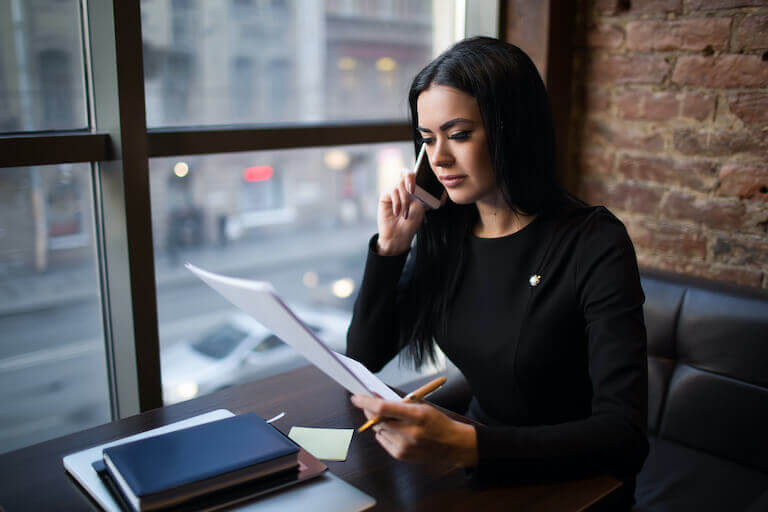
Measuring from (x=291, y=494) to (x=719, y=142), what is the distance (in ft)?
5.14

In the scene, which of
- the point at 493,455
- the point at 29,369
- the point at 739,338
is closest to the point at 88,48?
the point at 29,369

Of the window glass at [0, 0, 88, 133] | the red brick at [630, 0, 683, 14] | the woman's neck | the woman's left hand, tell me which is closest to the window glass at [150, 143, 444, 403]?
the window glass at [0, 0, 88, 133]

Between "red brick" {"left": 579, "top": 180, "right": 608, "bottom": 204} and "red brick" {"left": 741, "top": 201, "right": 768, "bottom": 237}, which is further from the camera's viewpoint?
"red brick" {"left": 579, "top": 180, "right": 608, "bottom": 204}

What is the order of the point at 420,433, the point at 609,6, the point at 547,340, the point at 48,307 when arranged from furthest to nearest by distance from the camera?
1. the point at 609,6
2. the point at 48,307
3. the point at 547,340
4. the point at 420,433

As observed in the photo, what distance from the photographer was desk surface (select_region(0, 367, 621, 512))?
0.96 meters

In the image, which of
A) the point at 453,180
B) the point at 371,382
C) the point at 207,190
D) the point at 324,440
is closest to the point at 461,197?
the point at 453,180

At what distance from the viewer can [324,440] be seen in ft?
3.76

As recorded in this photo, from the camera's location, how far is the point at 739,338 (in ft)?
5.04

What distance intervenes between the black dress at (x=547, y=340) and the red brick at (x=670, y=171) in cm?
72

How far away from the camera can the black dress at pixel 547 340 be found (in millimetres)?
1031

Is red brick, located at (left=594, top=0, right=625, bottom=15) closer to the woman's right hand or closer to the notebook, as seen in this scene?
the woman's right hand

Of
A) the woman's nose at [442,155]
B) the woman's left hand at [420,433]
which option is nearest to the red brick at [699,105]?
the woman's nose at [442,155]

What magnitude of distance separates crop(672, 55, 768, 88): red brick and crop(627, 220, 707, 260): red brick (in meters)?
0.43

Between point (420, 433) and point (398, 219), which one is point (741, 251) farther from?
point (420, 433)
